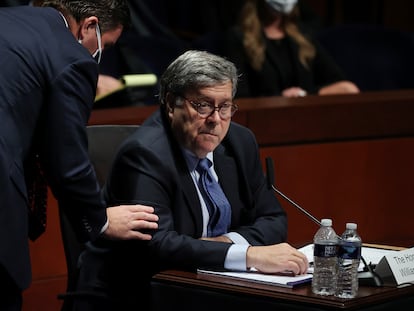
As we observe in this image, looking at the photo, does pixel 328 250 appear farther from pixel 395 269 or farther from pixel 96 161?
pixel 96 161

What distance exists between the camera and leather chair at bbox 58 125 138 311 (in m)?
3.03

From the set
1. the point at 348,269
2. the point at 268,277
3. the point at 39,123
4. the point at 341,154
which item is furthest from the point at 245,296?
the point at 341,154

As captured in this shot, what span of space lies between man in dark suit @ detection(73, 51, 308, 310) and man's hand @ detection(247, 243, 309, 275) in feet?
0.40

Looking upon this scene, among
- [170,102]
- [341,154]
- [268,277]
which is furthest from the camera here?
[341,154]

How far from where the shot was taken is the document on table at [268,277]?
255 cm

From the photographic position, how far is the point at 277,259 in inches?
103

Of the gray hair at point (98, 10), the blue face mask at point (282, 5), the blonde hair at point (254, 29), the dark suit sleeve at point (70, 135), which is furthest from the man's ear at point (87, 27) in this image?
the blue face mask at point (282, 5)

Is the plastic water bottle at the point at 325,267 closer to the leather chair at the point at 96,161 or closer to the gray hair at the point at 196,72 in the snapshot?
the gray hair at the point at 196,72

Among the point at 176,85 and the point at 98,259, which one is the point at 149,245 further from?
the point at 176,85

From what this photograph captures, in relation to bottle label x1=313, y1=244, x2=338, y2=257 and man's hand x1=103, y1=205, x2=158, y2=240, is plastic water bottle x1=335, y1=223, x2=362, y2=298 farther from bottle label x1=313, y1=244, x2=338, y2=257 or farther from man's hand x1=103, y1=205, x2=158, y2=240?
man's hand x1=103, y1=205, x2=158, y2=240

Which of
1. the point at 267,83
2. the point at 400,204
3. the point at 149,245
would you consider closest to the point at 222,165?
the point at 149,245

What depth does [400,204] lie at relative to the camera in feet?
14.3

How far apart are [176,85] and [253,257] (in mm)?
541

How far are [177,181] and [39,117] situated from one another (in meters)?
0.52
